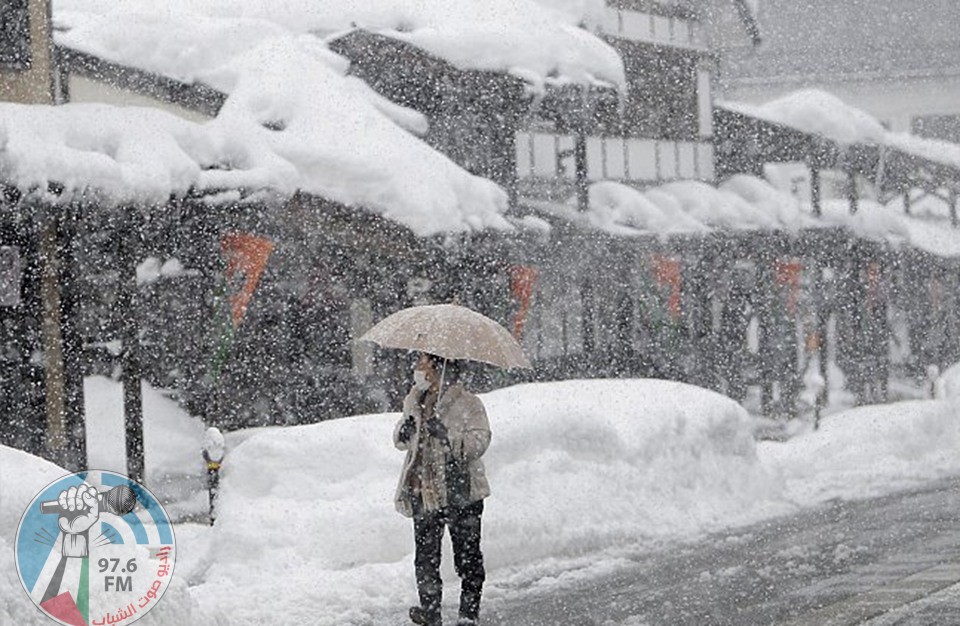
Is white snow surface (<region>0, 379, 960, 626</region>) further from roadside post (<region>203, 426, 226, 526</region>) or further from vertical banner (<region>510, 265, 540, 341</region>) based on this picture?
vertical banner (<region>510, 265, 540, 341</region>)

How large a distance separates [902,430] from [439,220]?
6.53 m

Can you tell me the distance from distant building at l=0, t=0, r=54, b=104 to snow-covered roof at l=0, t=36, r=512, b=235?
667 mm

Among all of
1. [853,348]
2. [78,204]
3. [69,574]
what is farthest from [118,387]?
[853,348]

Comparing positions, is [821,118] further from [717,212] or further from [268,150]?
[268,150]

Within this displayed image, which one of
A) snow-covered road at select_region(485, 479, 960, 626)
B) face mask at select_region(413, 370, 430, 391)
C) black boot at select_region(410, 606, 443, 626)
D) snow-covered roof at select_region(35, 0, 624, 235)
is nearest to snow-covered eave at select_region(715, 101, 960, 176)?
snow-covered roof at select_region(35, 0, 624, 235)

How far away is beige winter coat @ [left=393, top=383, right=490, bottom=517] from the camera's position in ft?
24.2

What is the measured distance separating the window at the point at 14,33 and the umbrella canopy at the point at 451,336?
707cm

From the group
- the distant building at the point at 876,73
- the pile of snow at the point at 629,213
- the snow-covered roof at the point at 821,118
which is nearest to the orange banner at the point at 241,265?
the pile of snow at the point at 629,213

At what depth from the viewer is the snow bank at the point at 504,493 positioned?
30.2ft

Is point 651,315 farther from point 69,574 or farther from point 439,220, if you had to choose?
point 69,574

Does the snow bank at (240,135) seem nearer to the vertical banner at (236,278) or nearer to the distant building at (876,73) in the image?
the vertical banner at (236,278)

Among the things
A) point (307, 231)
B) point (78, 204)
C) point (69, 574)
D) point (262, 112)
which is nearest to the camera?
point (69, 574)

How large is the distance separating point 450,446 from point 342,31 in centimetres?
1461

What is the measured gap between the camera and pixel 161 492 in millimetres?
14883
